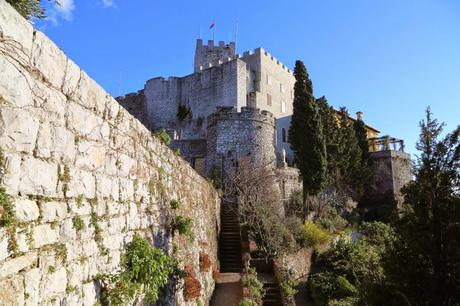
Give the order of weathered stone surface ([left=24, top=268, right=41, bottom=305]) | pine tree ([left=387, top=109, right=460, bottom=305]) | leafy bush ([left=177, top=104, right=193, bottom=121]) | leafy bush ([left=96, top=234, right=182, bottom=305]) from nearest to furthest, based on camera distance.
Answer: weathered stone surface ([left=24, top=268, right=41, bottom=305]), leafy bush ([left=96, top=234, right=182, bottom=305]), pine tree ([left=387, top=109, right=460, bottom=305]), leafy bush ([left=177, top=104, right=193, bottom=121])

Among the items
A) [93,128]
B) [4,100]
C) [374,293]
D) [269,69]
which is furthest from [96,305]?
[269,69]

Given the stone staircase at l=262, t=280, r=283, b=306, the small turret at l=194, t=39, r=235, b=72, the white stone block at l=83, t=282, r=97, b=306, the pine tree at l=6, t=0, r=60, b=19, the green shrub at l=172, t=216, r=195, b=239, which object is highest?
the small turret at l=194, t=39, r=235, b=72

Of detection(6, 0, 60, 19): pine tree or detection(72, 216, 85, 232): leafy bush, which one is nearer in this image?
detection(72, 216, 85, 232): leafy bush

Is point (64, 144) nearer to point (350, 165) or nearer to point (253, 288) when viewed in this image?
point (253, 288)

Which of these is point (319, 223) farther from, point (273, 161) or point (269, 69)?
point (269, 69)

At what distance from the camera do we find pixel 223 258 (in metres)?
16.2

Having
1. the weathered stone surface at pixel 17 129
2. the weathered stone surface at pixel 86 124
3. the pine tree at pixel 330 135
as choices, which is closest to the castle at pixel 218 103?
the pine tree at pixel 330 135

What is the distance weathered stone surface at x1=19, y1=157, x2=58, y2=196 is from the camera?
288 centimetres

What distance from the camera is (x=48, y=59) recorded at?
3.34 meters

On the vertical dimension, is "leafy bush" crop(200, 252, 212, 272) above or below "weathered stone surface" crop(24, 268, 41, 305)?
below

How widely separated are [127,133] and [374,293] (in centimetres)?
549

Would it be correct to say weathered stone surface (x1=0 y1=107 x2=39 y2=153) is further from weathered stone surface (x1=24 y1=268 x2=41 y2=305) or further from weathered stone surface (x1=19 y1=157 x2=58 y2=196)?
weathered stone surface (x1=24 y1=268 x2=41 y2=305)

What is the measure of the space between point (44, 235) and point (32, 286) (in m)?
0.40

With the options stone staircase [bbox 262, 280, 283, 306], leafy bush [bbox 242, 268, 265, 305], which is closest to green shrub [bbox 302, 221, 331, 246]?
stone staircase [bbox 262, 280, 283, 306]
